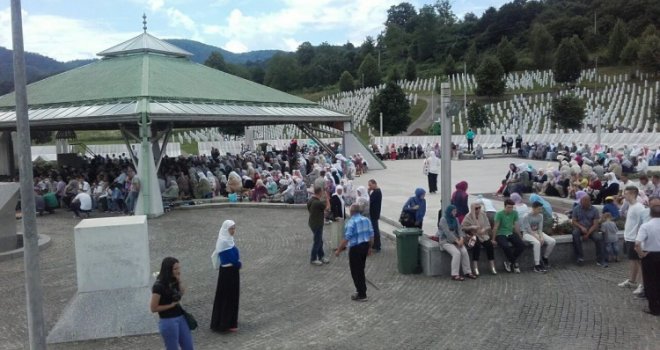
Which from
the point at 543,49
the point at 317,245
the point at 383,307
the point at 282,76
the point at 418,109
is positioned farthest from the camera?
the point at 282,76

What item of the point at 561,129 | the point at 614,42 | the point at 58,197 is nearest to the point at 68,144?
the point at 58,197

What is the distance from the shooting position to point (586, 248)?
10.9 meters

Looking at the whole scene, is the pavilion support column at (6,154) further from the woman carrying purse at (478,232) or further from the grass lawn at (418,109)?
the grass lawn at (418,109)

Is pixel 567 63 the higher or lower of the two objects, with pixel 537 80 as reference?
higher

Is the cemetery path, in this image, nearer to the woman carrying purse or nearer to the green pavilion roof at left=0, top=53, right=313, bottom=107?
the green pavilion roof at left=0, top=53, right=313, bottom=107

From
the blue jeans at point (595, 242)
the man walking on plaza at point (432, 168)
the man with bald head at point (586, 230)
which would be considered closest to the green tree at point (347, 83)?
the man walking on plaza at point (432, 168)

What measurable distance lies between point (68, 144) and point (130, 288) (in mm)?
32450

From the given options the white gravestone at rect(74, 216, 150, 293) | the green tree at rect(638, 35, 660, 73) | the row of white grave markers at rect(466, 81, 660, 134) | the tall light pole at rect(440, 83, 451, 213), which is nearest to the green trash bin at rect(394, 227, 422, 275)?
the tall light pole at rect(440, 83, 451, 213)

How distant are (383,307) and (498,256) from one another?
9.74 ft

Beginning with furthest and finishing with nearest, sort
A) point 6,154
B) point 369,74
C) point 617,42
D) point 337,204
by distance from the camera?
point 369,74 < point 617,42 < point 6,154 < point 337,204

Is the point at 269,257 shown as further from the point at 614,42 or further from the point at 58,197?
the point at 614,42

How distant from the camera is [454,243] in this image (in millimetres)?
10039

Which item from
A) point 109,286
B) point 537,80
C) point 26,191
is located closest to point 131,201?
point 109,286

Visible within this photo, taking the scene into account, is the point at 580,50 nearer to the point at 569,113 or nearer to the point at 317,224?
the point at 569,113
